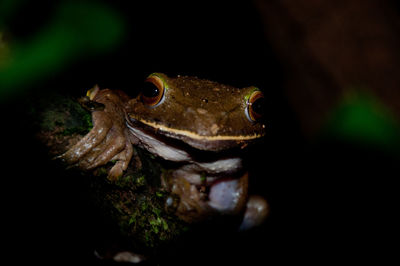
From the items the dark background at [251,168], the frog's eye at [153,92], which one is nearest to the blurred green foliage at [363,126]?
the dark background at [251,168]

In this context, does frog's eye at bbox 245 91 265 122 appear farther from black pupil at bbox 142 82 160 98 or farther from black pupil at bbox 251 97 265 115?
black pupil at bbox 142 82 160 98

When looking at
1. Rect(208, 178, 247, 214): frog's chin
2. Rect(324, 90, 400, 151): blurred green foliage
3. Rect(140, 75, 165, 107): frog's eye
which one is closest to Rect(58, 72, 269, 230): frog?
Rect(140, 75, 165, 107): frog's eye

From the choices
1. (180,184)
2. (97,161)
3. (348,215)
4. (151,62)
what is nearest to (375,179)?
(348,215)

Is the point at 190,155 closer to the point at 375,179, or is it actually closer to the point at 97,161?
the point at 97,161

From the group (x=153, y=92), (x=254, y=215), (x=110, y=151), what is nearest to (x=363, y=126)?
(x=153, y=92)

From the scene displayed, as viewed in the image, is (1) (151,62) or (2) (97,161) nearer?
(2) (97,161)

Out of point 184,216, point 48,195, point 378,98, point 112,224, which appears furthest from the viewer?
point 378,98
